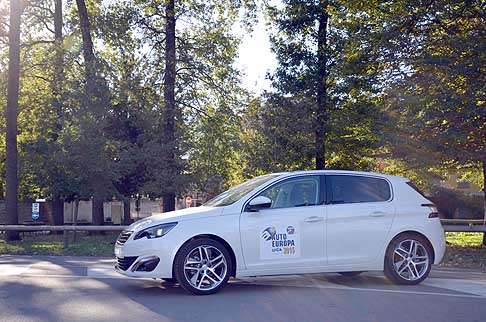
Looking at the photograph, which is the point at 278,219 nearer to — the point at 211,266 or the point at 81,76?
the point at 211,266

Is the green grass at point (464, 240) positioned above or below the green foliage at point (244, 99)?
below

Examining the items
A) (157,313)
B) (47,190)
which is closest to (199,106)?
(47,190)

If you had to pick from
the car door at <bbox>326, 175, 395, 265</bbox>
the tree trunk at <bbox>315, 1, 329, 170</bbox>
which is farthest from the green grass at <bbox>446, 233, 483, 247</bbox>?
the car door at <bbox>326, 175, 395, 265</bbox>

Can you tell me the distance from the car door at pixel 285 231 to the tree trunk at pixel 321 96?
38.3 feet

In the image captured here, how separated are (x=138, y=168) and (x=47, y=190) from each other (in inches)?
153

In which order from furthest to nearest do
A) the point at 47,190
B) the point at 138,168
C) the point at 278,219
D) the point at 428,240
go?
the point at 138,168 → the point at 47,190 → the point at 428,240 → the point at 278,219

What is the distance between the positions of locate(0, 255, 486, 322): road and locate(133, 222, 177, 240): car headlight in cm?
79

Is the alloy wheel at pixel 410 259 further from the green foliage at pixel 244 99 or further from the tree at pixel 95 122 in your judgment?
the tree at pixel 95 122

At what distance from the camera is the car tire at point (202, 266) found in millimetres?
8406

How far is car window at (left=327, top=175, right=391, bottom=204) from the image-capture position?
935 centimetres

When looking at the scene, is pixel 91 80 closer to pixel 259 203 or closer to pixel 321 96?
pixel 321 96

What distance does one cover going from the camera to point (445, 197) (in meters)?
39.7

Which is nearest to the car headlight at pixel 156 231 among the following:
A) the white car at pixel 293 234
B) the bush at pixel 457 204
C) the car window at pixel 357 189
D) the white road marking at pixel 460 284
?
the white car at pixel 293 234

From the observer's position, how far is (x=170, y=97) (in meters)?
24.3
